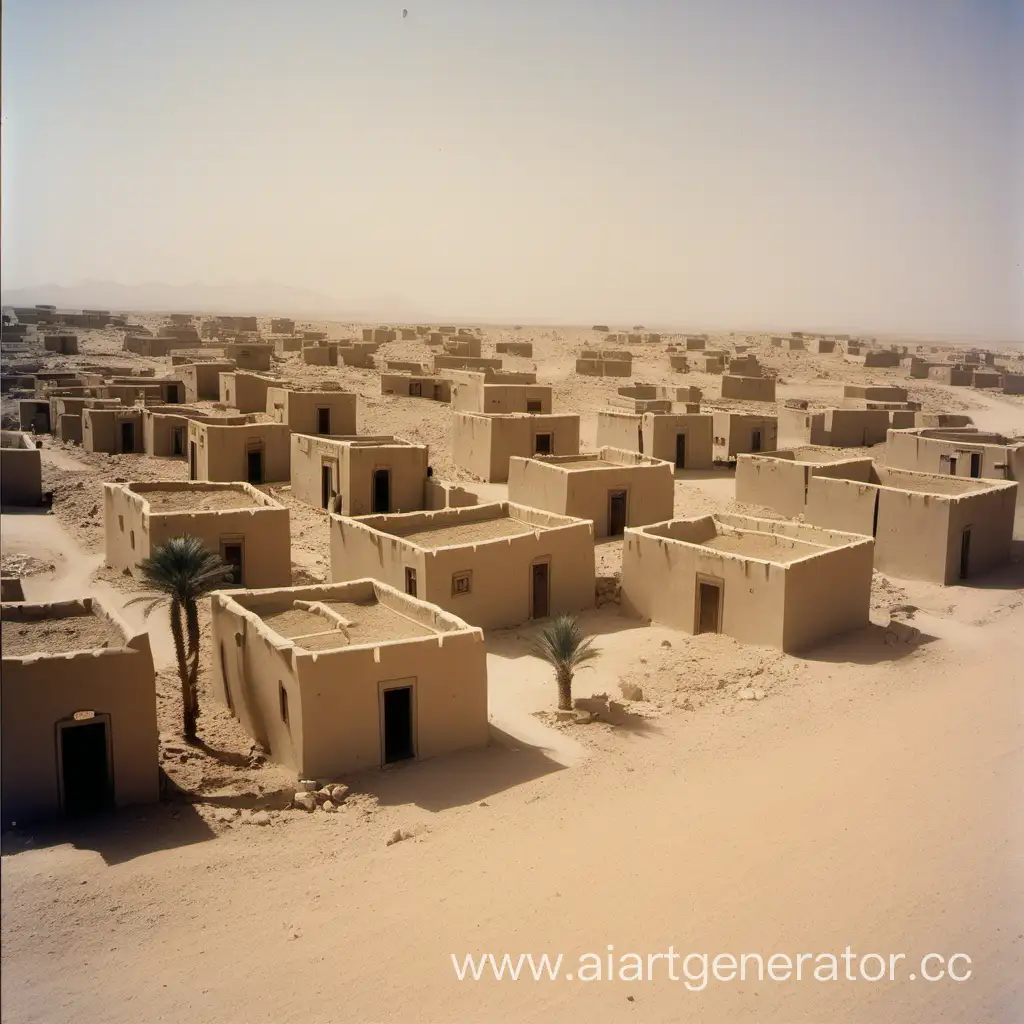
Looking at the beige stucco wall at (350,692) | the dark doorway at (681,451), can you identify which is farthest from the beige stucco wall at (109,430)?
the beige stucco wall at (350,692)

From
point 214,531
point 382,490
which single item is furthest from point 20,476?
point 214,531

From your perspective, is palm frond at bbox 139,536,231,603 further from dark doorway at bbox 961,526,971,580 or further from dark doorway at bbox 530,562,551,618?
dark doorway at bbox 961,526,971,580

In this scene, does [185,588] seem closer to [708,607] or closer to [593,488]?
[708,607]

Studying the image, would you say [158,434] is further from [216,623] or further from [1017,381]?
[1017,381]

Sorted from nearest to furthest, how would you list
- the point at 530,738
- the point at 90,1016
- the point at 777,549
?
the point at 90,1016, the point at 530,738, the point at 777,549

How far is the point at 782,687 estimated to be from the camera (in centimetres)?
1427

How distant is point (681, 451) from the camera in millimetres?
31750

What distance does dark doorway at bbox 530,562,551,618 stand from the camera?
1767 centimetres

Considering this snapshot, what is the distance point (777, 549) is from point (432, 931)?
11.0 metres

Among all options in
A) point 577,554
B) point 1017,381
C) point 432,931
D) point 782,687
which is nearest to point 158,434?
point 577,554

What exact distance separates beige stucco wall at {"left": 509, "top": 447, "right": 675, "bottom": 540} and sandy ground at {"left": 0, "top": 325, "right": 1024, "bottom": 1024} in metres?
7.18

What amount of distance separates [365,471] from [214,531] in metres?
5.90

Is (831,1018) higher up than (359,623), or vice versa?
(359,623)

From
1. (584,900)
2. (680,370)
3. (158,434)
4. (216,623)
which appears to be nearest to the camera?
(584,900)
